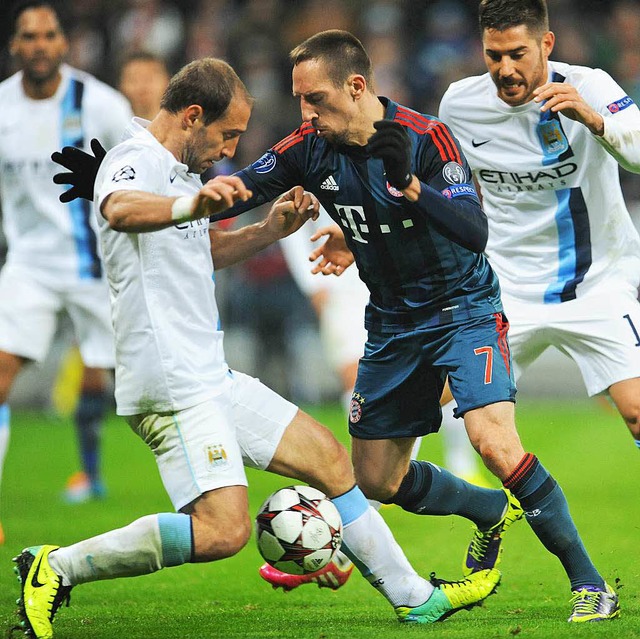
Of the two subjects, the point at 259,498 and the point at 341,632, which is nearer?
the point at 341,632

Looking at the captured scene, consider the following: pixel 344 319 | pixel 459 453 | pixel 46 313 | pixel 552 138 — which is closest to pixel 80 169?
pixel 552 138

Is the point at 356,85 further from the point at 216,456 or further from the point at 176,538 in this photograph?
the point at 176,538

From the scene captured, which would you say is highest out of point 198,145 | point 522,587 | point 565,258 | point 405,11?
point 405,11

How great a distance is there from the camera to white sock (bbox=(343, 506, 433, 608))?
4.93 meters

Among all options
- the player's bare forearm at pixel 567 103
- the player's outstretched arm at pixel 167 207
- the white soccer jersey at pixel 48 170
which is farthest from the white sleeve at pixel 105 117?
the player's outstretched arm at pixel 167 207

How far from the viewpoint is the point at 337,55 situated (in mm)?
4934

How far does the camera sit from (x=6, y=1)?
17812mm

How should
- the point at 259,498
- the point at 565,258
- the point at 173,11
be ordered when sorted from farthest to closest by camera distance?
the point at 173,11 < the point at 259,498 < the point at 565,258

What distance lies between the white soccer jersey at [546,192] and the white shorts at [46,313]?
3.04m

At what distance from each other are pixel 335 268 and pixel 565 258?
1.29 m

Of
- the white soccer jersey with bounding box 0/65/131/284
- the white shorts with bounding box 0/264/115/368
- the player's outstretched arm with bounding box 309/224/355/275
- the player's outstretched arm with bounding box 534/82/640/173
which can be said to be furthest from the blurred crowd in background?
the player's outstretched arm with bounding box 534/82/640/173

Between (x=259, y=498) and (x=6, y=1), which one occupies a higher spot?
(x=6, y=1)

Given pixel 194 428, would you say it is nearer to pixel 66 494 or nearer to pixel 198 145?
pixel 198 145

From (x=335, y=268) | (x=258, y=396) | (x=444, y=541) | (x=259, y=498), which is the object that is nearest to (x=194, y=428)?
(x=258, y=396)
